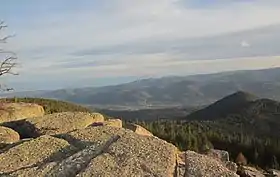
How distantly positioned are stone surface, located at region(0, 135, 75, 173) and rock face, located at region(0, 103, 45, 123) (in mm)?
10338

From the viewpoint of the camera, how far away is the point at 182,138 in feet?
222

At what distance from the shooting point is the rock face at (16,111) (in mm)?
Answer: 27062

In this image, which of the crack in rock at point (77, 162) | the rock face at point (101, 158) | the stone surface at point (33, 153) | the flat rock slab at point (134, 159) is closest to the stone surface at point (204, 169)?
the rock face at point (101, 158)

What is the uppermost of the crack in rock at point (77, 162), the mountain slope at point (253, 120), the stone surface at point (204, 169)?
the crack in rock at point (77, 162)

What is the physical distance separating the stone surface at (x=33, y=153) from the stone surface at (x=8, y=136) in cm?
324

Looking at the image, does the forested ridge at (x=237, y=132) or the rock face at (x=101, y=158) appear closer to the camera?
the rock face at (x=101, y=158)

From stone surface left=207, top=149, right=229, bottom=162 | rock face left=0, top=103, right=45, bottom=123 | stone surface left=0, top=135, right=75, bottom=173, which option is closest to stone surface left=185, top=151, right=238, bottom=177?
stone surface left=0, top=135, right=75, bottom=173

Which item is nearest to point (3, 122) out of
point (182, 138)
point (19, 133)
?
point (19, 133)

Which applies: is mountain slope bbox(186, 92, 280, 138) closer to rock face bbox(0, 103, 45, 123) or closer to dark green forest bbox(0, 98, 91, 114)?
dark green forest bbox(0, 98, 91, 114)

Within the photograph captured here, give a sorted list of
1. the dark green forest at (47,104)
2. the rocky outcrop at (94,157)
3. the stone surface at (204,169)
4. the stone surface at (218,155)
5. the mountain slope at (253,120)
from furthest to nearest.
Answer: the mountain slope at (253,120), the dark green forest at (47,104), the stone surface at (218,155), the stone surface at (204,169), the rocky outcrop at (94,157)

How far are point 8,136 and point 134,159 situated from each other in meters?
7.90

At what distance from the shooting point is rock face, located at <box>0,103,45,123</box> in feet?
88.8

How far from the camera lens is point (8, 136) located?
20.8 meters

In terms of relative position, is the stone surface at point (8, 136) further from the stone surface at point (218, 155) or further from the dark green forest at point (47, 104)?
the dark green forest at point (47, 104)
